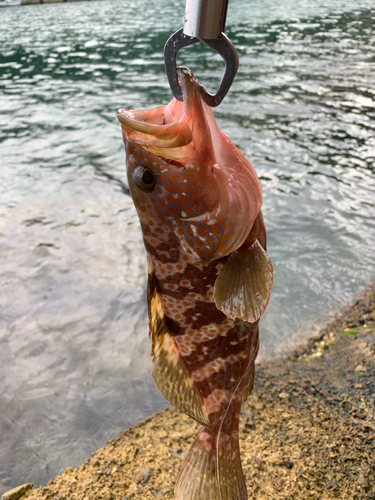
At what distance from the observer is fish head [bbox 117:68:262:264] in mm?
1517

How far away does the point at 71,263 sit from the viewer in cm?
720

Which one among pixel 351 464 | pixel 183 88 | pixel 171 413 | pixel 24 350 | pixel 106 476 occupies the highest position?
pixel 183 88

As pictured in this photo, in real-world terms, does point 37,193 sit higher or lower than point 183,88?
lower

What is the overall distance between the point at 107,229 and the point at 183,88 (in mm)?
6823

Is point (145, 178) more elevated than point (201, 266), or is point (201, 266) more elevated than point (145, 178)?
point (145, 178)

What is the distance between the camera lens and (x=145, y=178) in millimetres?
1717

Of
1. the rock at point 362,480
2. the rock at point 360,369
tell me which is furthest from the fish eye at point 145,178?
the rock at point 360,369

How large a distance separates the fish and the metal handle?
151 mm

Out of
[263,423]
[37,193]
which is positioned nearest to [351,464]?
[263,423]

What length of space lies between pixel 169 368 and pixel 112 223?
6503 millimetres

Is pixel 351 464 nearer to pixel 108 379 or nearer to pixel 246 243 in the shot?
pixel 246 243

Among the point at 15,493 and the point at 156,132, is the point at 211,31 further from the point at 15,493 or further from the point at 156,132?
the point at 15,493

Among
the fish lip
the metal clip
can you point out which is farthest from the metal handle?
the fish lip

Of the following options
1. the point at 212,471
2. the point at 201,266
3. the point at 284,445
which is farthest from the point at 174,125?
the point at 284,445
